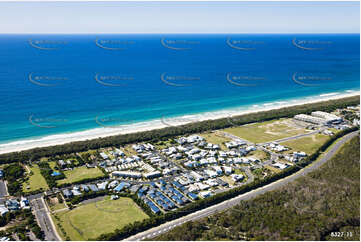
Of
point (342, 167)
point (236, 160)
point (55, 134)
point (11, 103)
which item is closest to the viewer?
point (342, 167)

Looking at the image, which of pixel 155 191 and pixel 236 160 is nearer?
pixel 155 191

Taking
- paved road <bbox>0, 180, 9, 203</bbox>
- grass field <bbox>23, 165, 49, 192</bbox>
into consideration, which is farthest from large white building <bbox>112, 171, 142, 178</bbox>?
paved road <bbox>0, 180, 9, 203</bbox>

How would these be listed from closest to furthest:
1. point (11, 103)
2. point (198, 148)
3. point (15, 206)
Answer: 1. point (15, 206)
2. point (198, 148)
3. point (11, 103)

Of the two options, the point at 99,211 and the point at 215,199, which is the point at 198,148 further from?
the point at 99,211

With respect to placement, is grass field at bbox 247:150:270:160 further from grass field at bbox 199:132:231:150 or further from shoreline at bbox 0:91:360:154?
shoreline at bbox 0:91:360:154

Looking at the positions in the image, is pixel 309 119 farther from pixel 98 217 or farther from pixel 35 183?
pixel 35 183

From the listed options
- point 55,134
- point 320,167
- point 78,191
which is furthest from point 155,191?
point 55,134
